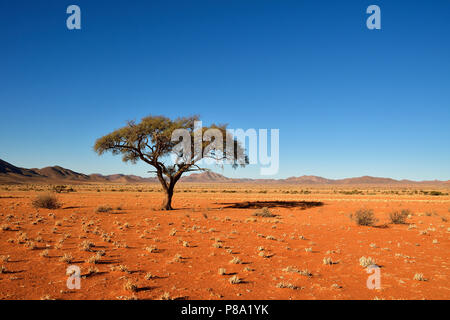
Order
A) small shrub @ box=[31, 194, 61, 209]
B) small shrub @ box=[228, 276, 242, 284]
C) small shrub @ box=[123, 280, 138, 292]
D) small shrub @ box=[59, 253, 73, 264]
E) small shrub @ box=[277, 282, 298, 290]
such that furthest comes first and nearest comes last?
small shrub @ box=[31, 194, 61, 209] < small shrub @ box=[59, 253, 73, 264] < small shrub @ box=[228, 276, 242, 284] < small shrub @ box=[277, 282, 298, 290] < small shrub @ box=[123, 280, 138, 292]

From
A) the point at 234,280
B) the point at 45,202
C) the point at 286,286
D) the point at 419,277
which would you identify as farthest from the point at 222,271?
the point at 45,202

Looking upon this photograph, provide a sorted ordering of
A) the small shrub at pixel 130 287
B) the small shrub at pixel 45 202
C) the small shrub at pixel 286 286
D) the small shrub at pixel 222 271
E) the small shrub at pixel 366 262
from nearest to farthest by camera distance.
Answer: the small shrub at pixel 130 287 → the small shrub at pixel 286 286 → the small shrub at pixel 222 271 → the small shrub at pixel 366 262 → the small shrub at pixel 45 202

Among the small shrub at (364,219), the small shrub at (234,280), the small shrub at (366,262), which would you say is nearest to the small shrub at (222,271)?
the small shrub at (234,280)

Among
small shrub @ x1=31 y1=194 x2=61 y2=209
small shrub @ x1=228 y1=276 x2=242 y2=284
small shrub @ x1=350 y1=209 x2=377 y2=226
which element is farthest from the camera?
small shrub @ x1=31 y1=194 x2=61 y2=209

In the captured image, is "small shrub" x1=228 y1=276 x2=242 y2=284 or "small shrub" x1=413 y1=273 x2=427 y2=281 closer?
"small shrub" x1=228 y1=276 x2=242 y2=284

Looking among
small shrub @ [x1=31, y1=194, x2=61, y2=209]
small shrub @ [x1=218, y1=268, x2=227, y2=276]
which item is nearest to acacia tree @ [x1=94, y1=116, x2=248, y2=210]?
small shrub @ [x1=31, y1=194, x2=61, y2=209]

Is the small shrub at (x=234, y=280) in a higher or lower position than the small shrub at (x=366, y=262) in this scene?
higher

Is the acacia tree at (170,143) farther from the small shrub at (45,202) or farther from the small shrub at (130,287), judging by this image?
the small shrub at (130,287)

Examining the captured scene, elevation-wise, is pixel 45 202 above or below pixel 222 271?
above

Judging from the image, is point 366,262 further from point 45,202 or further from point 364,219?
point 45,202

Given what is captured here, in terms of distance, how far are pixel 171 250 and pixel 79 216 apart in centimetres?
1107

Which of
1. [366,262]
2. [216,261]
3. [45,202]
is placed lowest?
[216,261]

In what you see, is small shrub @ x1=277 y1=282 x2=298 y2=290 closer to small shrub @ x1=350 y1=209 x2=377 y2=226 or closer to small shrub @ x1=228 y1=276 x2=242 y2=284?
small shrub @ x1=228 y1=276 x2=242 y2=284
